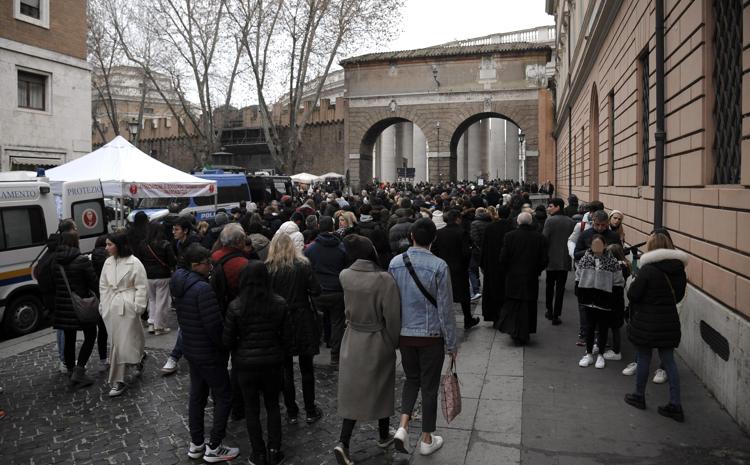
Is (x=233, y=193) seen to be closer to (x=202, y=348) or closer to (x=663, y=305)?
(x=202, y=348)

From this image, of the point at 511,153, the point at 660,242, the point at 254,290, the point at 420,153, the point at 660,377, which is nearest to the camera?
the point at 254,290

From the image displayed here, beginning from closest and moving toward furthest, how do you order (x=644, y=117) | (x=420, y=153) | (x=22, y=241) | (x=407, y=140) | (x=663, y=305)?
(x=663, y=305), (x=22, y=241), (x=644, y=117), (x=420, y=153), (x=407, y=140)

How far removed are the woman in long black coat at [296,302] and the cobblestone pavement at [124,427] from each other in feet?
0.77

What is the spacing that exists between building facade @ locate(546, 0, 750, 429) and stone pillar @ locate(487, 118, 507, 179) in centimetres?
4537

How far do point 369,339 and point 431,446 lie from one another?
1.02m

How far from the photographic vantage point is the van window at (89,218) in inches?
430

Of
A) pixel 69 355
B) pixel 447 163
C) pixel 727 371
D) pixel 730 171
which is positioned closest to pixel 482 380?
pixel 727 371

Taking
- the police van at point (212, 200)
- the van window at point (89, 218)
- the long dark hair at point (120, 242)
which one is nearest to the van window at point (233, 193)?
the police van at point (212, 200)

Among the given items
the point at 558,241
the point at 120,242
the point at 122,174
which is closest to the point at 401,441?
the point at 120,242

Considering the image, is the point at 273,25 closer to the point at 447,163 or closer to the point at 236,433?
the point at 447,163

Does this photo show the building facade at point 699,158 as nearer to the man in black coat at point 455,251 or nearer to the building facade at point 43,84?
the man in black coat at point 455,251

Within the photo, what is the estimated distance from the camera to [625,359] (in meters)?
6.88

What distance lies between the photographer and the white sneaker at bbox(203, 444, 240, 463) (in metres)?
4.62

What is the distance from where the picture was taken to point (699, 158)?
633cm
